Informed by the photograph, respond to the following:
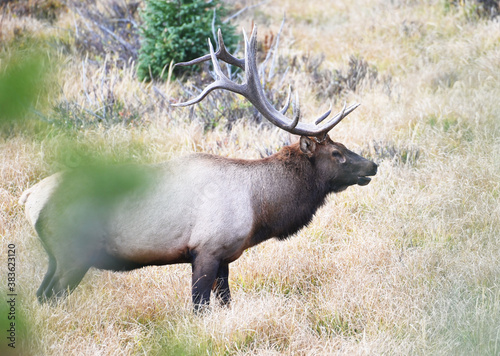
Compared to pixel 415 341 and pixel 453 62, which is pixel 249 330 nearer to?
pixel 415 341

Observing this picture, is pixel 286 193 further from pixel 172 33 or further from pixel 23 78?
pixel 172 33

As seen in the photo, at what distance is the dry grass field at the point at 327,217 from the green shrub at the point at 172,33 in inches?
14.6

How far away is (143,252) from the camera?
395 cm

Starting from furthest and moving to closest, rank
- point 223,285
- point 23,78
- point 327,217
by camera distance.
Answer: point 327,217
point 223,285
point 23,78

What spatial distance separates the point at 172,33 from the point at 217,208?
5043 mm

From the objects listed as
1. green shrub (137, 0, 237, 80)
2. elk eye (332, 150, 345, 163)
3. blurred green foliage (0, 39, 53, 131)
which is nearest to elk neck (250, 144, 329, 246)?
elk eye (332, 150, 345, 163)

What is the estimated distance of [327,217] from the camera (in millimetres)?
5645

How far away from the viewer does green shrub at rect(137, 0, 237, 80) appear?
332 inches

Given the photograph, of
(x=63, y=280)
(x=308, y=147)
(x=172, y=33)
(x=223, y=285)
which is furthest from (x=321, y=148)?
(x=172, y=33)

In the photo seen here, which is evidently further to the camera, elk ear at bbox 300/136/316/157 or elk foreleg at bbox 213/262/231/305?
elk ear at bbox 300/136/316/157

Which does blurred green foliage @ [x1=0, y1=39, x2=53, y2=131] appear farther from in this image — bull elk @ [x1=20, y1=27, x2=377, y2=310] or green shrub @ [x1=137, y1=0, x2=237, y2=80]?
green shrub @ [x1=137, y1=0, x2=237, y2=80]

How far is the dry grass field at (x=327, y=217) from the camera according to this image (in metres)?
3.60

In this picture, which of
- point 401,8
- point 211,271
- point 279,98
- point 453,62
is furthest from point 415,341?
point 401,8

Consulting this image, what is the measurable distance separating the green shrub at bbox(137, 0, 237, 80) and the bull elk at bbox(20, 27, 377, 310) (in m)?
3.99
